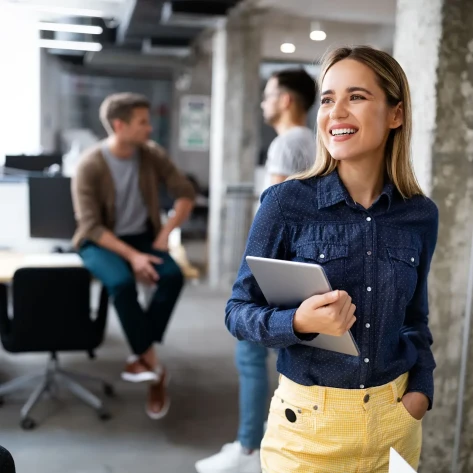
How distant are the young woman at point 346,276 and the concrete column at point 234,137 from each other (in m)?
5.29

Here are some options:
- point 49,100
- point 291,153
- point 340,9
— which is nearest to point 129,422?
point 291,153

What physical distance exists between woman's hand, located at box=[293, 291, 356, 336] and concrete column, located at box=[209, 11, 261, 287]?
17.9 feet

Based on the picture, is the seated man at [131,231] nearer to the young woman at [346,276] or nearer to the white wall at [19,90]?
Answer: the young woman at [346,276]

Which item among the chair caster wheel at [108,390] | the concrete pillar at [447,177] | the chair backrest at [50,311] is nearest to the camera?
the concrete pillar at [447,177]

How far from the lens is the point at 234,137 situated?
680 cm

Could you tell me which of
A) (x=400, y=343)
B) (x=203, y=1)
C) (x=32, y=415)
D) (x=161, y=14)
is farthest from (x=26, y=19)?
(x=400, y=343)

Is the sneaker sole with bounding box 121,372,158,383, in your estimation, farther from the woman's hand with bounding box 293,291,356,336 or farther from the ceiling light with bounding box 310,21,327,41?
the ceiling light with bounding box 310,21,327,41

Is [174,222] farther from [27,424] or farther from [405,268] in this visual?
[405,268]

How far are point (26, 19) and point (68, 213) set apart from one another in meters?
5.49

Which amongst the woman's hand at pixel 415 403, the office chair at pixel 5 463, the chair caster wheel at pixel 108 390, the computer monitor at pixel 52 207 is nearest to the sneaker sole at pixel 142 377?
the chair caster wheel at pixel 108 390

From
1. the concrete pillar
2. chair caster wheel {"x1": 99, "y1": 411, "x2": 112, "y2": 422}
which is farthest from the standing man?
chair caster wheel {"x1": 99, "y1": 411, "x2": 112, "y2": 422}

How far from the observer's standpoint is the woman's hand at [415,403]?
4.59 feet

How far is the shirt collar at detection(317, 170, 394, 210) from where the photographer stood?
4.34 feet

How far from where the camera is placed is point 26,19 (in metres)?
8.63
